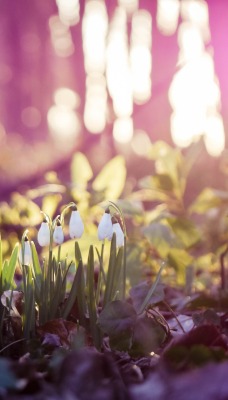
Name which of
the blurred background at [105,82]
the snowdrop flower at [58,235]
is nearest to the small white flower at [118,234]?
the snowdrop flower at [58,235]

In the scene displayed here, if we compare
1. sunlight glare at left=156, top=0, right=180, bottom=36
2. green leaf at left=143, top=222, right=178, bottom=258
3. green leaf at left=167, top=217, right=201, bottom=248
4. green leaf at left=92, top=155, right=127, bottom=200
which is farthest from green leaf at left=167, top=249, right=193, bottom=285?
sunlight glare at left=156, top=0, right=180, bottom=36

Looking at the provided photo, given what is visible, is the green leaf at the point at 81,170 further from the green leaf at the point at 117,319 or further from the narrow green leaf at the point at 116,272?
the green leaf at the point at 117,319

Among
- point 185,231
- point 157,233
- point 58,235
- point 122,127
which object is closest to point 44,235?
point 58,235

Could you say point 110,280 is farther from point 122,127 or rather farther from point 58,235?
point 122,127

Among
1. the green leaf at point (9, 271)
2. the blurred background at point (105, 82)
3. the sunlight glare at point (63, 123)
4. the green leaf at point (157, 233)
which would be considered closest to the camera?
the green leaf at point (9, 271)

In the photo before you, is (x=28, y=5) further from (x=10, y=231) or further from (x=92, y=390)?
(x=92, y=390)

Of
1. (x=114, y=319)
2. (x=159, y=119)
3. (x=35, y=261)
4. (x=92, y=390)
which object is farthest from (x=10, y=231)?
(x=159, y=119)
